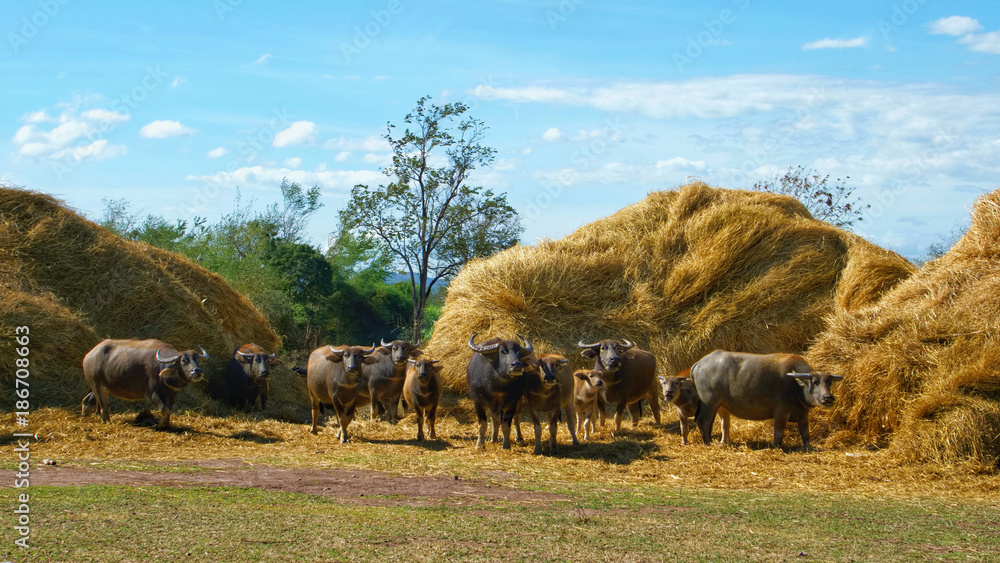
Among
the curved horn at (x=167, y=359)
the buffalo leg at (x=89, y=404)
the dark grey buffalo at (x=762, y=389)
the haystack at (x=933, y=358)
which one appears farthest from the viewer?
the buffalo leg at (x=89, y=404)

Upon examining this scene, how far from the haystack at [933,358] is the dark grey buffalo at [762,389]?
2.29ft

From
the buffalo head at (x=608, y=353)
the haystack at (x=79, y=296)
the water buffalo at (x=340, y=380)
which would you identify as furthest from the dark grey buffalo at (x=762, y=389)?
the haystack at (x=79, y=296)

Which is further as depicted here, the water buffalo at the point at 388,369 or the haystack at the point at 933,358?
the water buffalo at the point at 388,369

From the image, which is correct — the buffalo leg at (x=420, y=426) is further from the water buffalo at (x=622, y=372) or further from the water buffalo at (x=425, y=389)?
the water buffalo at (x=622, y=372)

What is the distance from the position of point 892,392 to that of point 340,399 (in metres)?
8.00

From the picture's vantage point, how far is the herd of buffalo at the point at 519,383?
11297mm

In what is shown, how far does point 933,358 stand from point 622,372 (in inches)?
170

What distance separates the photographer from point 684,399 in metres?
12.3

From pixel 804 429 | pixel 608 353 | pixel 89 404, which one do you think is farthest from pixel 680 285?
pixel 89 404

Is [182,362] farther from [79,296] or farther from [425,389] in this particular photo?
[79,296]

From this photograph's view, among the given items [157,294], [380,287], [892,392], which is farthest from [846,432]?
[380,287]

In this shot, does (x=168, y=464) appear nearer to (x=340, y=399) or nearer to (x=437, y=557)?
(x=340, y=399)

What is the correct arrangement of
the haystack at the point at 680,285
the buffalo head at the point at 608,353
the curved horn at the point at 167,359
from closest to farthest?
the buffalo head at the point at 608,353 → the curved horn at the point at 167,359 → the haystack at the point at 680,285

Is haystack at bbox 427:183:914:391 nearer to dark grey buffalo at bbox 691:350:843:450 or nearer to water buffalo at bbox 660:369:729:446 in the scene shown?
water buffalo at bbox 660:369:729:446
